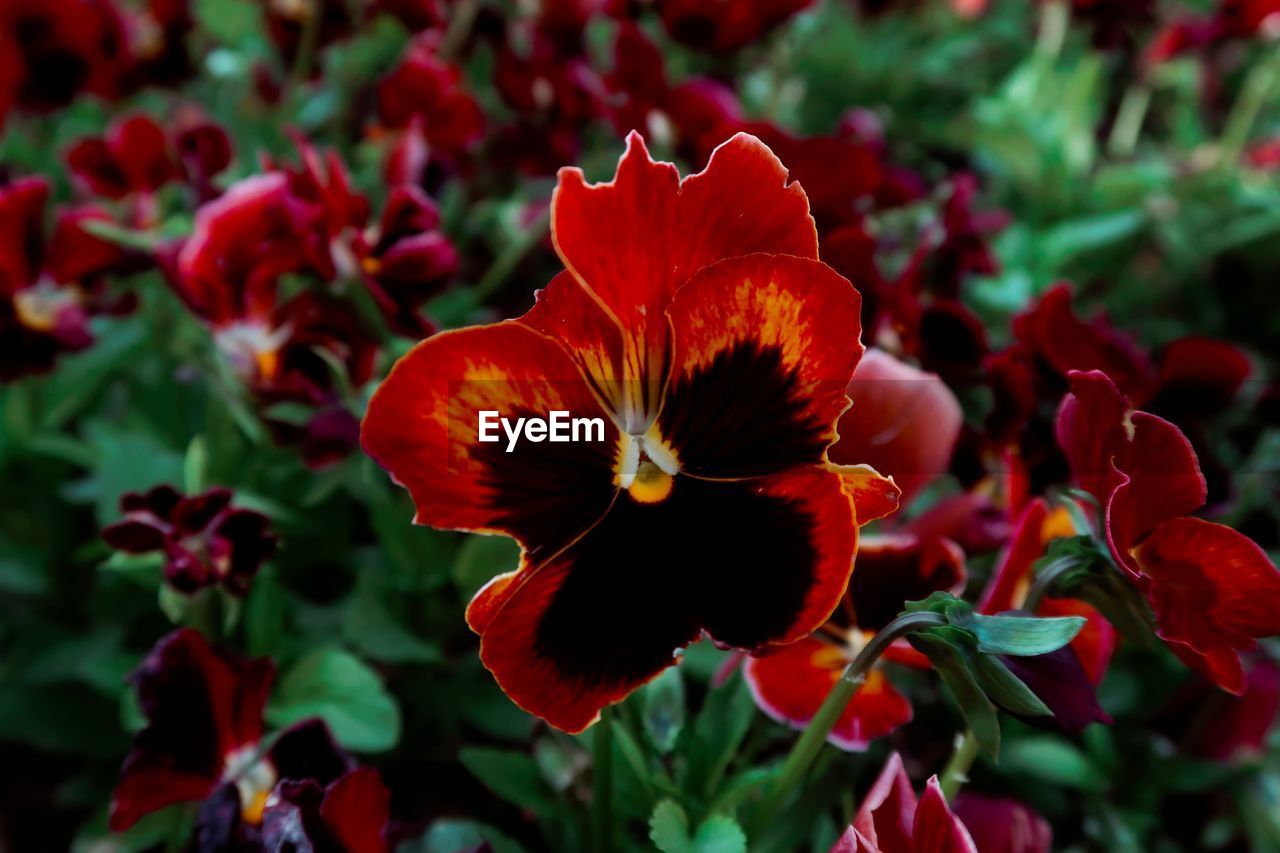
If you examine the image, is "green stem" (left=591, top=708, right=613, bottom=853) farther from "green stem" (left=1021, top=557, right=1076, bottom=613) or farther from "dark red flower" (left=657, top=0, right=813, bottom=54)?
"dark red flower" (left=657, top=0, right=813, bottom=54)

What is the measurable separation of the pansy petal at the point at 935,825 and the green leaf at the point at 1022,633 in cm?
6

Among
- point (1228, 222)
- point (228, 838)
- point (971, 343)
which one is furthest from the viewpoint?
point (1228, 222)

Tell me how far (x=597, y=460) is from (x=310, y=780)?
186 mm

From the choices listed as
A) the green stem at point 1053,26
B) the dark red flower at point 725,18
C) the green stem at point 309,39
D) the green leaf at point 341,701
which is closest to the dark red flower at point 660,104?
the dark red flower at point 725,18

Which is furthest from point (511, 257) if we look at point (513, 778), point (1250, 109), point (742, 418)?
point (1250, 109)

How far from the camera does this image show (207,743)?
0.55m

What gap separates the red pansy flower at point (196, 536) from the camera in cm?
55

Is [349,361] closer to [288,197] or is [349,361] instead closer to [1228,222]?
[288,197]

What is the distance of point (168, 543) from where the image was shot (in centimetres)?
55

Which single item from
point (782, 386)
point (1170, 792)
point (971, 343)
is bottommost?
point (1170, 792)

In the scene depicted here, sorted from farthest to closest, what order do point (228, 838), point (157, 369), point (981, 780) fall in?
point (157, 369) < point (981, 780) < point (228, 838)

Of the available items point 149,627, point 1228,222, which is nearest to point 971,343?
point 149,627

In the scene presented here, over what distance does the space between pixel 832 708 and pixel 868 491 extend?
0.31 ft

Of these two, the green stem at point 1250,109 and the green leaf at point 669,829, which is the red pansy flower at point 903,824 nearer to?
the green leaf at point 669,829
